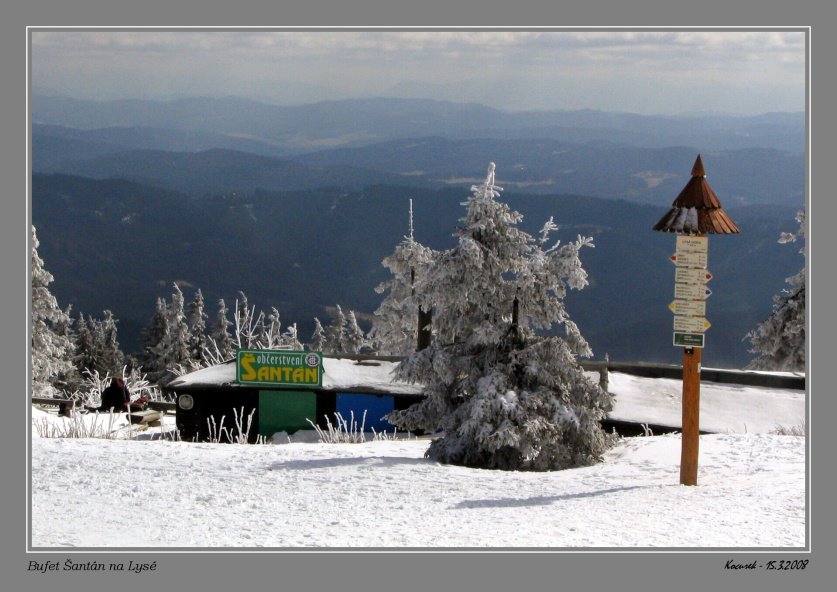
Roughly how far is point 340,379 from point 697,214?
41.6 feet

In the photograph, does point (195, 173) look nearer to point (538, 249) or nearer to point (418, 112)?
point (418, 112)

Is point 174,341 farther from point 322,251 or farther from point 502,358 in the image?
point 322,251

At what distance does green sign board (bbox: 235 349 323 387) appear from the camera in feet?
71.4

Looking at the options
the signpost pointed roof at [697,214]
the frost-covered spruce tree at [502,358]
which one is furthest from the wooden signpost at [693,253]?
the frost-covered spruce tree at [502,358]

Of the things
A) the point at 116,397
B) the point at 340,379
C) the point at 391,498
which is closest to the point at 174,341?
the point at 340,379

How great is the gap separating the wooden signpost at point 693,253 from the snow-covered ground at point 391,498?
187 cm

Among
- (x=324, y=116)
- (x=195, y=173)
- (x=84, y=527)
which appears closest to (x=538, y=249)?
(x=84, y=527)

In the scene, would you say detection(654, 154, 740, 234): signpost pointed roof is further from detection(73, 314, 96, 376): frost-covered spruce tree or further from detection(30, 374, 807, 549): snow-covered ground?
detection(73, 314, 96, 376): frost-covered spruce tree

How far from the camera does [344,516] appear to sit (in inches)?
380

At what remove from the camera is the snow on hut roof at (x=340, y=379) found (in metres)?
21.9

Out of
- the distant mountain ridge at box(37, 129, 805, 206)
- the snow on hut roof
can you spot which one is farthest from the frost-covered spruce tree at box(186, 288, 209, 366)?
the snow on hut roof

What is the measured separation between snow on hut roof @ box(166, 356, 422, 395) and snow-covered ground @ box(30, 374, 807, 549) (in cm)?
794

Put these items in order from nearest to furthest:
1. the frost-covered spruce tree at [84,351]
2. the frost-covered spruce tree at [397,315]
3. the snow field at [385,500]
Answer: the snow field at [385,500] → the frost-covered spruce tree at [397,315] → the frost-covered spruce tree at [84,351]

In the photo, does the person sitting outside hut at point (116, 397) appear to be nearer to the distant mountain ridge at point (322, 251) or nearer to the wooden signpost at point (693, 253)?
the wooden signpost at point (693, 253)
